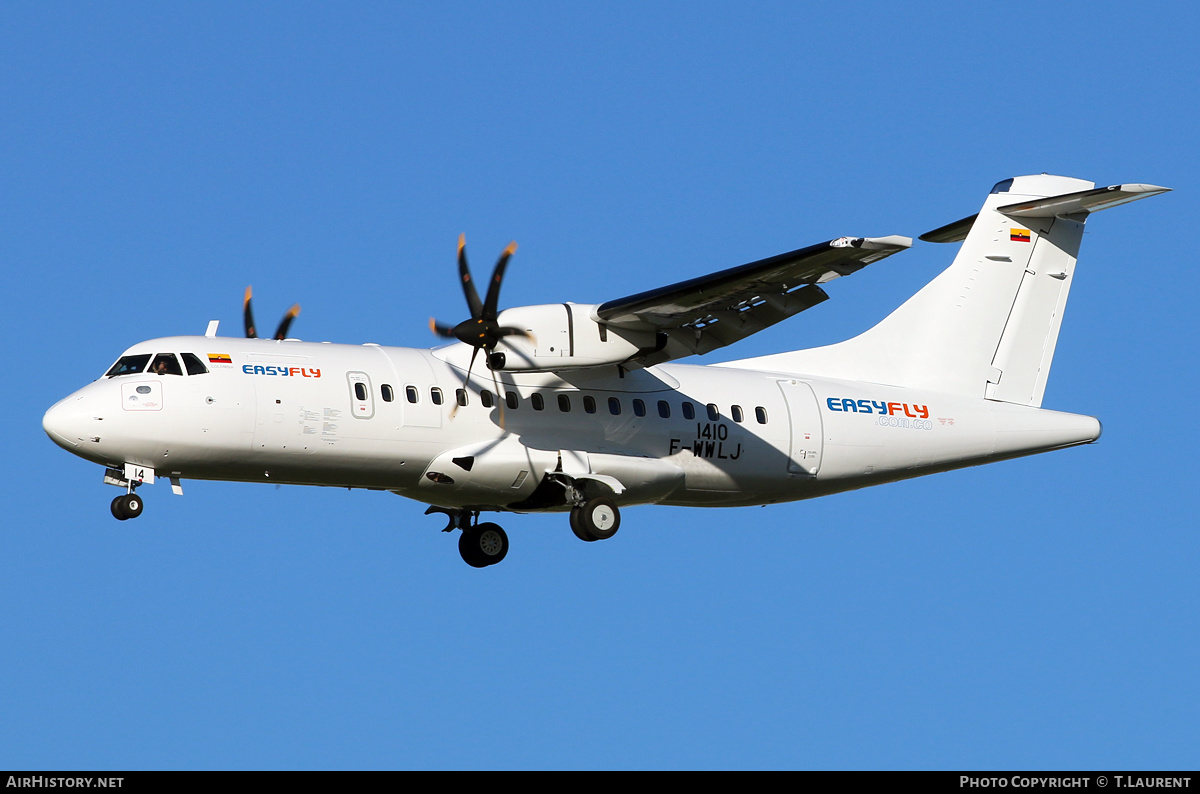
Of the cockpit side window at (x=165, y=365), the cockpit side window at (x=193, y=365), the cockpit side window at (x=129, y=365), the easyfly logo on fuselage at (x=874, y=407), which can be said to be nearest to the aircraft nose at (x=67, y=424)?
the cockpit side window at (x=129, y=365)

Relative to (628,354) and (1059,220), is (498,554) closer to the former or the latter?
(628,354)

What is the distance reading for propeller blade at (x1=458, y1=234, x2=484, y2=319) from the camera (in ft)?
64.6

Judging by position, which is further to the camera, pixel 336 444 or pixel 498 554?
pixel 498 554

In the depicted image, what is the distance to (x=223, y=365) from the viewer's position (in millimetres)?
18703

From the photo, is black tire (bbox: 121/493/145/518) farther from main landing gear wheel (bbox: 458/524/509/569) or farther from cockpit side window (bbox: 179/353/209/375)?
main landing gear wheel (bbox: 458/524/509/569)

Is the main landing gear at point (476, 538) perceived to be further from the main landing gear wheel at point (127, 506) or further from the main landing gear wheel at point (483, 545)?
the main landing gear wheel at point (127, 506)

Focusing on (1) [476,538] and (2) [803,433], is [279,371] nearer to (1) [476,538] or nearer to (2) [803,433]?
(1) [476,538]

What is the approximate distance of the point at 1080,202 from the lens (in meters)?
22.7

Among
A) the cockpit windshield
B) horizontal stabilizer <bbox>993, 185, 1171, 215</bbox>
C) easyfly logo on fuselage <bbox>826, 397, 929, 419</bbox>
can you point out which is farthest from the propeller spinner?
horizontal stabilizer <bbox>993, 185, 1171, 215</bbox>

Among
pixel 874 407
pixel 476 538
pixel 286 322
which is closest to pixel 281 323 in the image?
pixel 286 322

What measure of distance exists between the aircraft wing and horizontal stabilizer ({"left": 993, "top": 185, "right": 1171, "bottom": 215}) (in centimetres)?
471

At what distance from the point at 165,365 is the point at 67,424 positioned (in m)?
1.36
